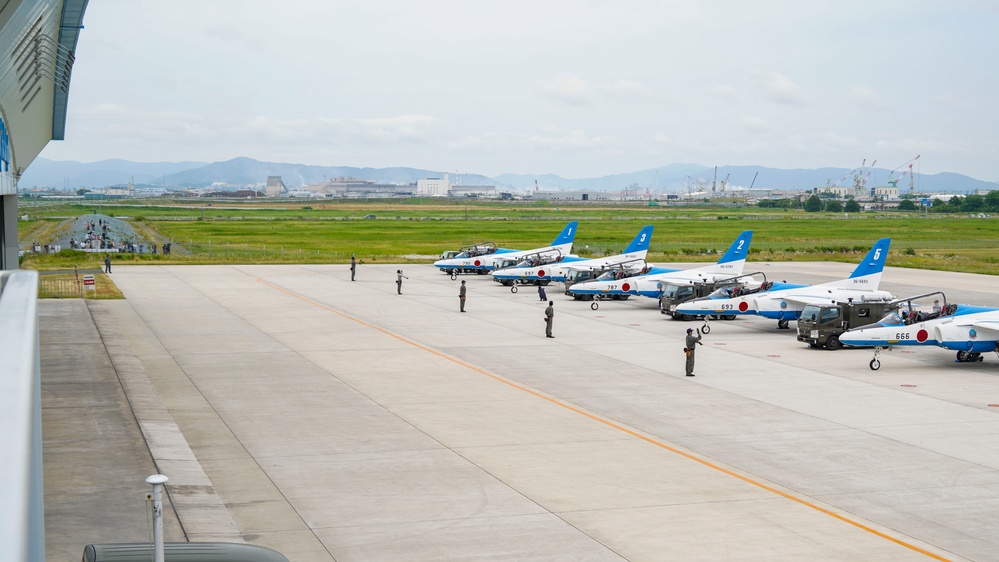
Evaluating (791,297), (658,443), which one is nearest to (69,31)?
(658,443)

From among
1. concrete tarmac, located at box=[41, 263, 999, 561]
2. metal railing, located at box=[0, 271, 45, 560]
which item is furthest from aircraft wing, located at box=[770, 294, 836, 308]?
metal railing, located at box=[0, 271, 45, 560]

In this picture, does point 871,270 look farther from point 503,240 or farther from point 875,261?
point 503,240

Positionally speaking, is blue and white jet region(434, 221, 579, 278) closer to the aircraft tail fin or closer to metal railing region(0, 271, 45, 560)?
the aircraft tail fin

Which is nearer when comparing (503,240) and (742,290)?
(742,290)

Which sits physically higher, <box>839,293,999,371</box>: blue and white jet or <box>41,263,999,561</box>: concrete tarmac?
<box>839,293,999,371</box>: blue and white jet

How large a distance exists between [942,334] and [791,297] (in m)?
7.99

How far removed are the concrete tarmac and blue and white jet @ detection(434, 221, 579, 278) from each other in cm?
2062

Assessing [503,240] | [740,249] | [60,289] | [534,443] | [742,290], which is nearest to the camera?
[534,443]

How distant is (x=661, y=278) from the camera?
43750mm

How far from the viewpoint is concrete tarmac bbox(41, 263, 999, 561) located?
14.2m

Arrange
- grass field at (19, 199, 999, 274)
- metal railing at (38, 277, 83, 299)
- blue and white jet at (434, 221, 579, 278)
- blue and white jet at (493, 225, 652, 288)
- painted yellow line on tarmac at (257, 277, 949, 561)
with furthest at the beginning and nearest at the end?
grass field at (19, 199, 999, 274) < blue and white jet at (434, 221, 579, 278) < blue and white jet at (493, 225, 652, 288) < metal railing at (38, 277, 83, 299) < painted yellow line on tarmac at (257, 277, 949, 561)

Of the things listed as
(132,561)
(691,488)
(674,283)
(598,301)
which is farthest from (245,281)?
(132,561)

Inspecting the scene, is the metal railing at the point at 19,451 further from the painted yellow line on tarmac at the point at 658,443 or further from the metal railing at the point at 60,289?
the metal railing at the point at 60,289

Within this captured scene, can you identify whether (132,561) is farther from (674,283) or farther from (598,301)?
(598,301)
